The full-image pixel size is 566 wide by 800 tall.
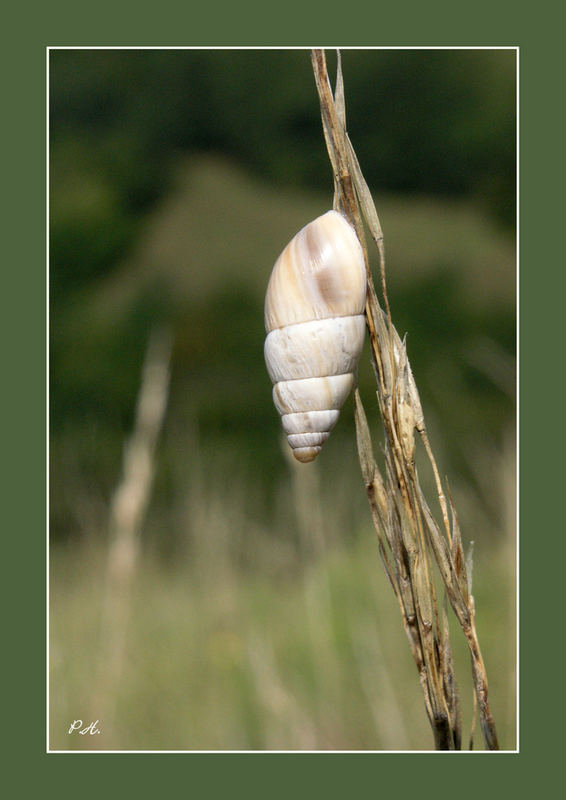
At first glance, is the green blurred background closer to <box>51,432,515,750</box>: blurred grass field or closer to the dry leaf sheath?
<box>51,432,515,750</box>: blurred grass field

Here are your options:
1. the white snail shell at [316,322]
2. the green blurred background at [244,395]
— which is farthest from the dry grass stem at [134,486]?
the white snail shell at [316,322]

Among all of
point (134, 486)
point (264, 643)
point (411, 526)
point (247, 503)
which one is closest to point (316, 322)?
point (411, 526)

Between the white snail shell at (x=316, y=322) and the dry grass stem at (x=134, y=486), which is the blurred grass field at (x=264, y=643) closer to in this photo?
the dry grass stem at (x=134, y=486)

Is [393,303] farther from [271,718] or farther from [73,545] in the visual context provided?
[271,718]

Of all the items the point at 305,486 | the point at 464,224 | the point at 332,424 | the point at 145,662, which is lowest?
the point at 145,662

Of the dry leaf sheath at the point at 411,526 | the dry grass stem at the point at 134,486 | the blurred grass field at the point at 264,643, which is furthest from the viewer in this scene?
the blurred grass field at the point at 264,643

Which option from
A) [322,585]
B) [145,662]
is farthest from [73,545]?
[322,585]

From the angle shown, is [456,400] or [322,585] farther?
[456,400]

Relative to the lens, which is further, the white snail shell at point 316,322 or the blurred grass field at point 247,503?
the blurred grass field at point 247,503
